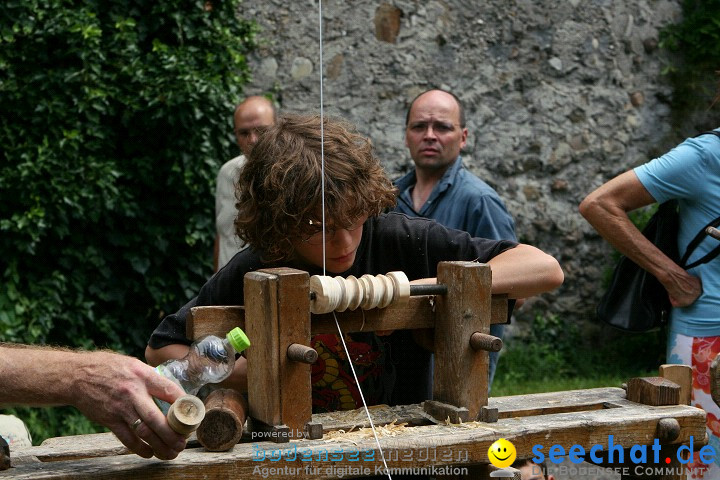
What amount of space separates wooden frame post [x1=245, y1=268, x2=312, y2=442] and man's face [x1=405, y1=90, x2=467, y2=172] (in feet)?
8.70

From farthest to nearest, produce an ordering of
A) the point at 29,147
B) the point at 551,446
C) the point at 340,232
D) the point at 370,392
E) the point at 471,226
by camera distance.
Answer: the point at 29,147 < the point at 471,226 < the point at 370,392 < the point at 340,232 < the point at 551,446

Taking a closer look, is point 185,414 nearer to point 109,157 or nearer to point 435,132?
point 435,132

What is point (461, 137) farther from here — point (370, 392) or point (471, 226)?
point (370, 392)

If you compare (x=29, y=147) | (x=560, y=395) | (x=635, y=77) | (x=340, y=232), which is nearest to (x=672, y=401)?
(x=560, y=395)

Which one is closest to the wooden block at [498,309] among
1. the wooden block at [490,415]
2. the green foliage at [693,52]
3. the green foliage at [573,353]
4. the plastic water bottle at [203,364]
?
the wooden block at [490,415]

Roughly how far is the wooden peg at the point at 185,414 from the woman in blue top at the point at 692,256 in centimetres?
217

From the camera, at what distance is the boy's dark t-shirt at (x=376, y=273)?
2371 millimetres

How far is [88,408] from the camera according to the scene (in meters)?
1.77

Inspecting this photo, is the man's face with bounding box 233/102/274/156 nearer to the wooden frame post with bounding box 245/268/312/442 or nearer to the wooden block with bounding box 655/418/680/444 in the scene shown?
the wooden frame post with bounding box 245/268/312/442

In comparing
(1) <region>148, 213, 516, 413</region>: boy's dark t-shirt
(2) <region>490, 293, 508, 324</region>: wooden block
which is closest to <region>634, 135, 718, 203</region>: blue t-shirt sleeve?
(1) <region>148, 213, 516, 413</region>: boy's dark t-shirt

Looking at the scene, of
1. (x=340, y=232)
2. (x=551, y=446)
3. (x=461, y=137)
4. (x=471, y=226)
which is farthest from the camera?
(x=461, y=137)

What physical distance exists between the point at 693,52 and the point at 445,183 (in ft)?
11.5

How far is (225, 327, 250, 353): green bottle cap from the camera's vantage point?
1895mm

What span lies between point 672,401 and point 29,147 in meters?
4.03
